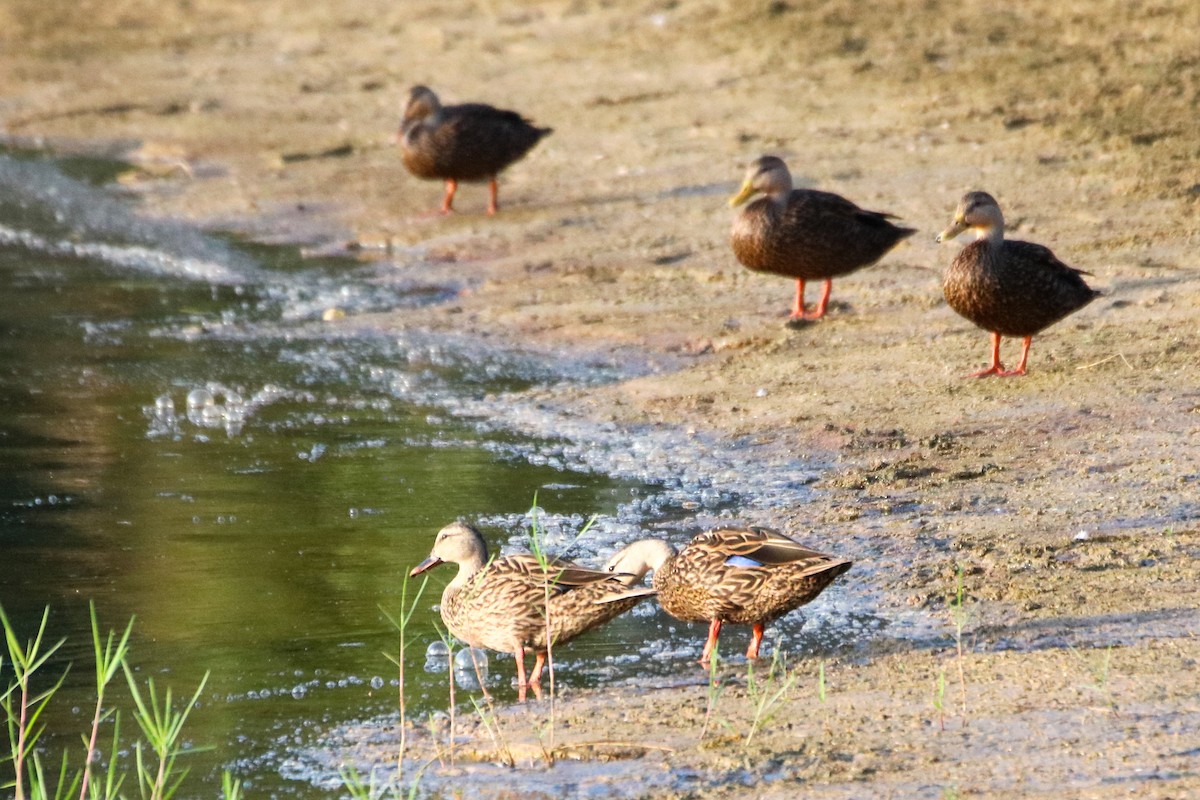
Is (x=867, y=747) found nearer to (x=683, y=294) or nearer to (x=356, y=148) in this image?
(x=683, y=294)

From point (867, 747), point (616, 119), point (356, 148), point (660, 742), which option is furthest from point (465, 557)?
point (356, 148)

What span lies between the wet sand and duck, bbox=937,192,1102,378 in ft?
0.98

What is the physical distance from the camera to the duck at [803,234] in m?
10.6

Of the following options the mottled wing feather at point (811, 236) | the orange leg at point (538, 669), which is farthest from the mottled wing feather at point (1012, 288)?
the orange leg at point (538, 669)

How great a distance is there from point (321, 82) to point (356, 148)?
112 inches

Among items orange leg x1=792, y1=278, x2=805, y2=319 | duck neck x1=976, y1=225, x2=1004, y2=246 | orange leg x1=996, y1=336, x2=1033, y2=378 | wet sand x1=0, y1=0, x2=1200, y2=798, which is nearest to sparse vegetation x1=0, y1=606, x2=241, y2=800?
wet sand x1=0, y1=0, x2=1200, y2=798

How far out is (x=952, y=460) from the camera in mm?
8266

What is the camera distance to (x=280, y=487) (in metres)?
8.64

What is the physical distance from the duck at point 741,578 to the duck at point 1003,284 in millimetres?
3381

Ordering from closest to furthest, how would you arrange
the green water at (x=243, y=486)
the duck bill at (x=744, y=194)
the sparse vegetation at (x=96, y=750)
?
the sparse vegetation at (x=96, y=750), the green water at (x=243, y=486), the duck bill at (x=744, y=194)

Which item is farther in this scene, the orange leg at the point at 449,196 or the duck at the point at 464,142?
the orange leg at the point at 449,196

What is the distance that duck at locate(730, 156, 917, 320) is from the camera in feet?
34.9

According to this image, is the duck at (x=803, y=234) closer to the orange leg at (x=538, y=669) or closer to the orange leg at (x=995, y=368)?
the orange leg at (x=995, y=368)

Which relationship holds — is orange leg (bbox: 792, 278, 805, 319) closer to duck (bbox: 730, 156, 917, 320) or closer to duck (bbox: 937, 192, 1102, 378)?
duck (bbox: 730, 156, 917, 320)
